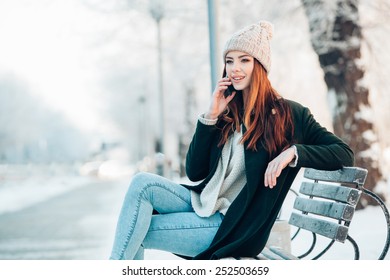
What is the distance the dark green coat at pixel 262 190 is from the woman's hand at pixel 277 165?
2.0 inches

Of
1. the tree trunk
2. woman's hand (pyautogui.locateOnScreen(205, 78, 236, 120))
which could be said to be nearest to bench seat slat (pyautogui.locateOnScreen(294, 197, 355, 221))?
woman's hand (pyautogui.locateOnScreen(205, 78, 236, 120))

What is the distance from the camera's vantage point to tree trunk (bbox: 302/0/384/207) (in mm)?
7367

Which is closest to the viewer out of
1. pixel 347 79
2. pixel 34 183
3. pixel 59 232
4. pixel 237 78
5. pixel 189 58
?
pixel 237 78

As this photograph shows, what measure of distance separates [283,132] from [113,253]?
98 cm

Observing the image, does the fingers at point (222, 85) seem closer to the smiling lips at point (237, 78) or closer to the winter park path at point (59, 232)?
the smiling lips at point (237, 78)

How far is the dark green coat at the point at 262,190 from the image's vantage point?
2627mm

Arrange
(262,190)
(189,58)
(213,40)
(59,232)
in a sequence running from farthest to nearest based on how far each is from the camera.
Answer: (189,58)
(59,232)
(213,40)
(262,190)

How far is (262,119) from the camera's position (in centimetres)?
269

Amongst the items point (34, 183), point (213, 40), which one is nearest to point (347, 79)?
point (213, 40)

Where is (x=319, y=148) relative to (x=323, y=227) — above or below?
above

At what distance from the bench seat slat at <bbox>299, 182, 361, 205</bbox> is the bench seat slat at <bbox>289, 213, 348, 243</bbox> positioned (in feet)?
0.44

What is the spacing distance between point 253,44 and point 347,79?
501 cm

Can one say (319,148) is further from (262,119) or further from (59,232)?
(59,232)
